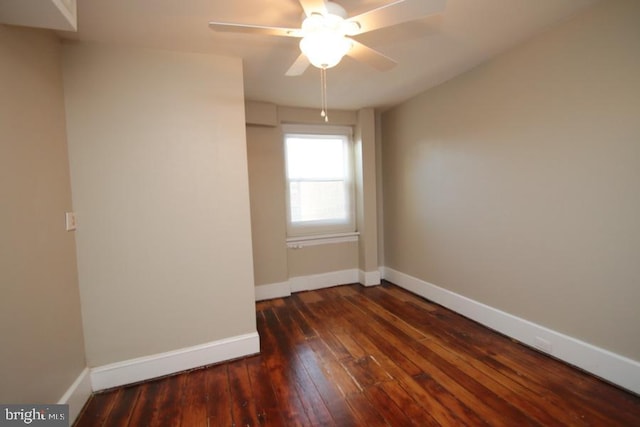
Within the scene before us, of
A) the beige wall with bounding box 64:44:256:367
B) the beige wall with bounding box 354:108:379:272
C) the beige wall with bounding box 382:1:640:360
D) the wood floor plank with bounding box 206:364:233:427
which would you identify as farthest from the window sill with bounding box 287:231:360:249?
the wood floor plank with bounding box 206:364:233:427

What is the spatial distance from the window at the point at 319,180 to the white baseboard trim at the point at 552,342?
1.58 meters

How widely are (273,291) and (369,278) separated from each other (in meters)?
1.35

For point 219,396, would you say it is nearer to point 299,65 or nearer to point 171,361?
point 171,361

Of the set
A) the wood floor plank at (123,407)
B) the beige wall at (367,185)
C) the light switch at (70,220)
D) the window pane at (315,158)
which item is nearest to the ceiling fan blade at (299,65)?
the light switch at (70,220)

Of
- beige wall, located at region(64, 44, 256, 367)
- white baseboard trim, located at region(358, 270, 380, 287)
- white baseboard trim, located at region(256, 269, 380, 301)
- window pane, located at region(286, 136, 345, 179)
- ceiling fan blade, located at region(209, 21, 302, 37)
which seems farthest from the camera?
white baseboard trim, located at region(358, 270, 380, 287)

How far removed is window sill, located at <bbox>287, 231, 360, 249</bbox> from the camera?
3614 mm

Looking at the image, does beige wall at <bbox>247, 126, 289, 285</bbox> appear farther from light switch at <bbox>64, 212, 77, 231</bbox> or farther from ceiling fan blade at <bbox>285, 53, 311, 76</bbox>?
light switch at <bbox>64, 212, 77, 231</bbox>

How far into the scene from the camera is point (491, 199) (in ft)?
8.02

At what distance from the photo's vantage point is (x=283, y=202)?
346 centimetres

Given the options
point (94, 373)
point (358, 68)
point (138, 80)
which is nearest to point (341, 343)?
point (94, 373)

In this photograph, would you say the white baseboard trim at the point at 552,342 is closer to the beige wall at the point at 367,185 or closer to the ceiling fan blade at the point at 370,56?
the beige wall at the point at 367,185

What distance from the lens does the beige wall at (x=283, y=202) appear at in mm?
3324

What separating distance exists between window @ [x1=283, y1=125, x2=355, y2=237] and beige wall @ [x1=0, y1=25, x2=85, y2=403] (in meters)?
2.28

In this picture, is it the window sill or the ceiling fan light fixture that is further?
the window sill
